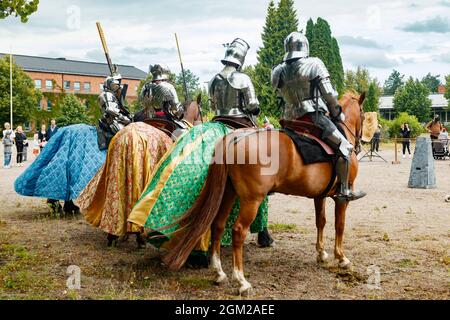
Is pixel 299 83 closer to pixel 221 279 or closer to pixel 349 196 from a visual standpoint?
pixel 349 196

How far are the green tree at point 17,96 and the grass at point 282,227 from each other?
50.8 m

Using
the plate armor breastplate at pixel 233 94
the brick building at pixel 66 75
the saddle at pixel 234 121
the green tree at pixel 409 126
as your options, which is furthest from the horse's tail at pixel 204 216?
the brick building at pixel 66 75

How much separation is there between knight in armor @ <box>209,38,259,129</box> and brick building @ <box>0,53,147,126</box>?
69.0 meters

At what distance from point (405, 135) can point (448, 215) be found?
16635 millimetres

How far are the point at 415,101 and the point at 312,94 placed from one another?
59.9 meters

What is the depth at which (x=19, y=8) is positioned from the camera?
6688 mm

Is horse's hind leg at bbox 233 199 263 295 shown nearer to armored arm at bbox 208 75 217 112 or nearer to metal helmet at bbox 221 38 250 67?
armored arm at bbox 208 75 217 112

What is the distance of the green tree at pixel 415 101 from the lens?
62031 mm

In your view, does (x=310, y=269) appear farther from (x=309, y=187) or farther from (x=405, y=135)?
(x=405, y=135)

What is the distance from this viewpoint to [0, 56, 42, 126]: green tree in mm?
54188

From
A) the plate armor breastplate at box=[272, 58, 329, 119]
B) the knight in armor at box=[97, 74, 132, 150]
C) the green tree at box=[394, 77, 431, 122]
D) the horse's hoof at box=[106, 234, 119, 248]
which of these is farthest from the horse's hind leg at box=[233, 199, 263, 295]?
the green tree at box=[394, 77, 431, 122]

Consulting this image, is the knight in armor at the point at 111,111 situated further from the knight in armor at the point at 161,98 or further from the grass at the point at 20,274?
the grass at the point at 20,274

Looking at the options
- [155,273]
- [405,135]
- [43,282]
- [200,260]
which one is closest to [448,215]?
[200,260]

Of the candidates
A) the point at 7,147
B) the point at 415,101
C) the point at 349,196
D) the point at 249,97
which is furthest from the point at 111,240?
the point at 415,101
